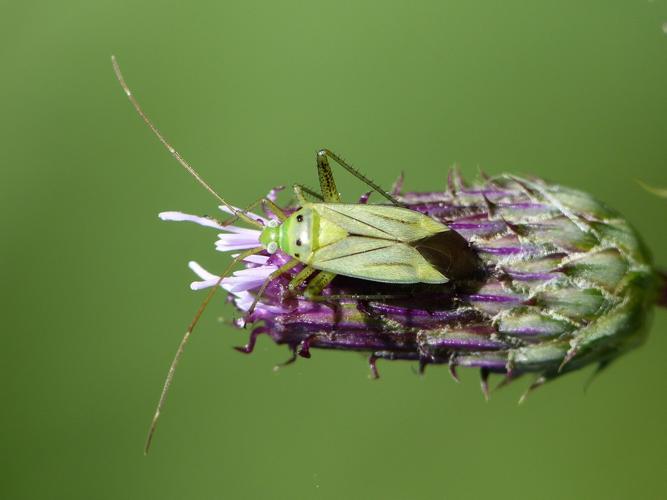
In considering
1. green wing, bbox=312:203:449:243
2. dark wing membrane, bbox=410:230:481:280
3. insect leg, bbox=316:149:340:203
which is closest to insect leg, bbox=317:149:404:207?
insect leg, bbox=316:149:340:203

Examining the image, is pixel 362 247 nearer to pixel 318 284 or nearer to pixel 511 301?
pixel 318 284

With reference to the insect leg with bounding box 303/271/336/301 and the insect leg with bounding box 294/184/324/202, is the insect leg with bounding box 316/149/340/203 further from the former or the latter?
the insect leg with bounding box 303/271/336/301

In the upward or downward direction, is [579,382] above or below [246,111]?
below

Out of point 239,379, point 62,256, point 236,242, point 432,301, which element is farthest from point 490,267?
point 62,256

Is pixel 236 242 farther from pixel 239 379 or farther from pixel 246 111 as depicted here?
pixel 246 111

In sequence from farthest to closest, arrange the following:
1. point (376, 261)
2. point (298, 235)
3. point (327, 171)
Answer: point (327, 171), point (298, 235), point (376, 261)

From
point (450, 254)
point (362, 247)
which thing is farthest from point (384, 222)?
point (450, 254)

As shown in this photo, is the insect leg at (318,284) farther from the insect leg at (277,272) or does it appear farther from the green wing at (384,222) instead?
the green wing at (384,222)
